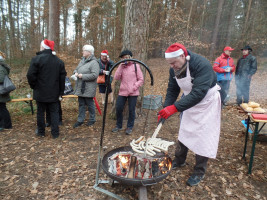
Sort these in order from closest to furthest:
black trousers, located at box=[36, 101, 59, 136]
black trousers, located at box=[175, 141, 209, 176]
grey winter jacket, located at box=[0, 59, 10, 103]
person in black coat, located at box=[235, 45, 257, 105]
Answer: black trousers, located at box=[175, 141, 209, 176] → black trousers, located at box=[36, 101, 59, 136] → grey winter jacket, located at box=[0, 59, 10, 103] → person in black coat, located at box=[235, 45, 257, 105]

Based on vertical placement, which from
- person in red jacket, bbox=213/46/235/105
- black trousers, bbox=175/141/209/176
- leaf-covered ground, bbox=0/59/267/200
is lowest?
leaf-covered ground, bbox=0/59/267/200

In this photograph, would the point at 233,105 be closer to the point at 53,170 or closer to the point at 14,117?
the point at 53,170

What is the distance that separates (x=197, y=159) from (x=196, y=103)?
1.00 metres

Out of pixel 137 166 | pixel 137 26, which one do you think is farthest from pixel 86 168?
pixel 137 26

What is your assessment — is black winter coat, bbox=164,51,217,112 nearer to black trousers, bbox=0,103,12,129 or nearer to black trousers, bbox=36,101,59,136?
black trousers, bbox=36,101,59,136

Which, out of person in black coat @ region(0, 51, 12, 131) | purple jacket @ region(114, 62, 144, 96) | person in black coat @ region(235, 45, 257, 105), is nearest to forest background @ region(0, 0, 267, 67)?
person in black coat @ region(0, 51, 12, 131)

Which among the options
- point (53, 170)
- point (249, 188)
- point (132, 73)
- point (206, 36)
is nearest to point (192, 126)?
point (249, 188)

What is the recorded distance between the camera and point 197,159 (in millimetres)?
2783

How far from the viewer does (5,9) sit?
14.4 m

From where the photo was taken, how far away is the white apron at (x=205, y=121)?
249cm

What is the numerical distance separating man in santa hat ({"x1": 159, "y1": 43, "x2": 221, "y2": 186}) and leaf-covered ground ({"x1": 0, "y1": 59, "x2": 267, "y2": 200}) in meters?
0.37

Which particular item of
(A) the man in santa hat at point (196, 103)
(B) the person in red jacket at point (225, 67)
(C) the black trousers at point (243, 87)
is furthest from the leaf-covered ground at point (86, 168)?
(C) the black trousers at point (243, 87)

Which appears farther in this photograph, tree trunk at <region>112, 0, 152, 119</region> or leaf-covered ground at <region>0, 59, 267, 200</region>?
tree trunk at <region>112, 0, 152, 119</region>

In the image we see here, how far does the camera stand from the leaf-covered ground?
2.63 m
